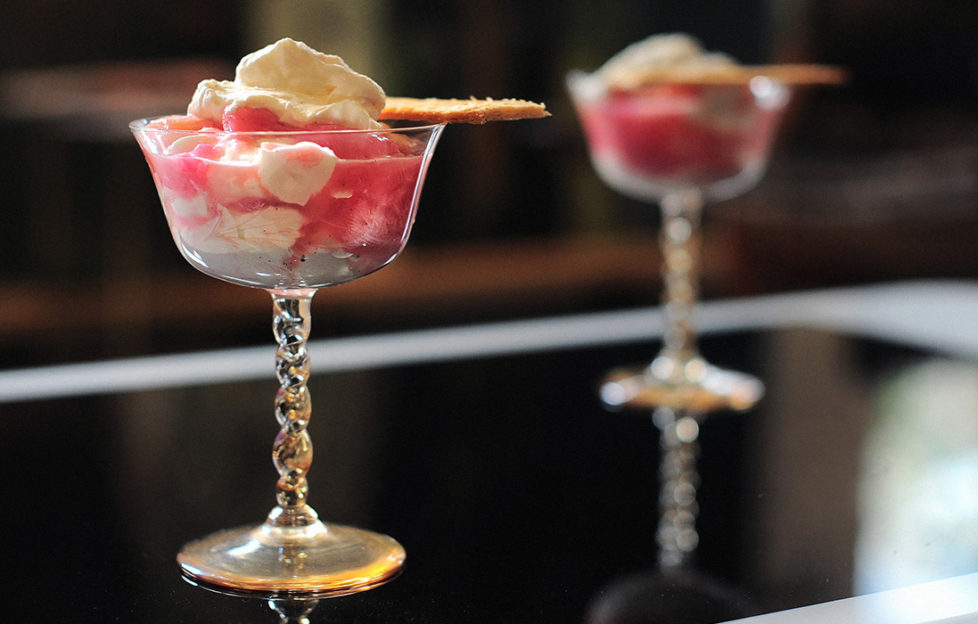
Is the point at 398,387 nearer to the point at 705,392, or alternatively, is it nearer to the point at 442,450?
the point at 442,450

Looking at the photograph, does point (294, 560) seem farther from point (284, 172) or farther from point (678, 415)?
point (678, 415)

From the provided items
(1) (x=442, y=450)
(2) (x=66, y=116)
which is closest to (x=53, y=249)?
(2) (x=66, y=116)

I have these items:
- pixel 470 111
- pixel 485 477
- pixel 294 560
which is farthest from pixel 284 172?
pixel 485 477

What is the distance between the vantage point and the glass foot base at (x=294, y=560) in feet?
2.83

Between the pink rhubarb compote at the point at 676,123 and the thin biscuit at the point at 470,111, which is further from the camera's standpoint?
the pink rhubarb compote at the point at 676,123

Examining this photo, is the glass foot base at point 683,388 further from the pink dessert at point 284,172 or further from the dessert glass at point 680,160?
the pink dessert at point 284,172

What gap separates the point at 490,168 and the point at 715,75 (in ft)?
11.4

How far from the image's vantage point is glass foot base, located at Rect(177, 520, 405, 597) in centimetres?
86

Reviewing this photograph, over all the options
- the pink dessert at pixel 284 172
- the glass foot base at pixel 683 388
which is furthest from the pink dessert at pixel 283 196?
the glass foot base at pixel 683 388

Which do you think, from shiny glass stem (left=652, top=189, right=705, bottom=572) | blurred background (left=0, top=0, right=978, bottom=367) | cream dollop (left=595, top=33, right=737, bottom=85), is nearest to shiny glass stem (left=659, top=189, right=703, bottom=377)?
shiny glass stem (left=652, top=189, right=705, bottom=572)

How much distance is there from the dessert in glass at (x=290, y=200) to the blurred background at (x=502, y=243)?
0.78 feet

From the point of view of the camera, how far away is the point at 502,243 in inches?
194

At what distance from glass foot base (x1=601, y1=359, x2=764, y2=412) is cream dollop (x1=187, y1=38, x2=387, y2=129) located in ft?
2.13

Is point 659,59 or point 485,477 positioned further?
point 659,59
